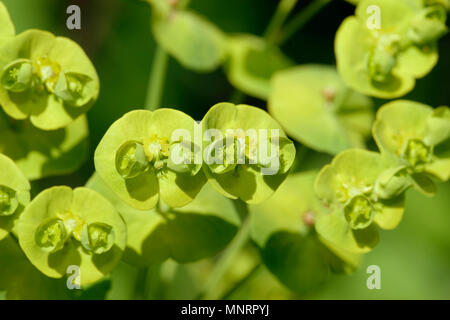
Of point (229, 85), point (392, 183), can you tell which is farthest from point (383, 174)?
point (229, 85)

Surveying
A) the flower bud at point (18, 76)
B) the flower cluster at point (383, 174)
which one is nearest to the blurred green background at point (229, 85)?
the flower cluster at point (383, 174)

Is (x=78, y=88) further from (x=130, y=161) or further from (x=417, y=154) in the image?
(x=417, y=154)

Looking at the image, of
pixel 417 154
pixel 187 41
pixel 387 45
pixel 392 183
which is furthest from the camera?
pixel 187 41

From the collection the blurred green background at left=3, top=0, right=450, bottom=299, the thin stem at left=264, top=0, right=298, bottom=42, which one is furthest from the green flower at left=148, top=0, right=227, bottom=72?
the blurred green background at left=3, top=0, right=450, bottom=299

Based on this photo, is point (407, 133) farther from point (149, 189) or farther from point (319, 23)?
point (319, 23)

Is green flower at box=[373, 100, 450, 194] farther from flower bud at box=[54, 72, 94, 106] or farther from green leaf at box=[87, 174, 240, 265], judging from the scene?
flower bud at box=[54, 72, 94, 106]

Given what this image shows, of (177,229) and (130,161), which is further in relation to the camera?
(177,229)

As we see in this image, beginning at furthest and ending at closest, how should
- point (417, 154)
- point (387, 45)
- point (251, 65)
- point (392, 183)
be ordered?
point (251, 65) < point (387, 45) < point (417, 154) < point (392, 183)
